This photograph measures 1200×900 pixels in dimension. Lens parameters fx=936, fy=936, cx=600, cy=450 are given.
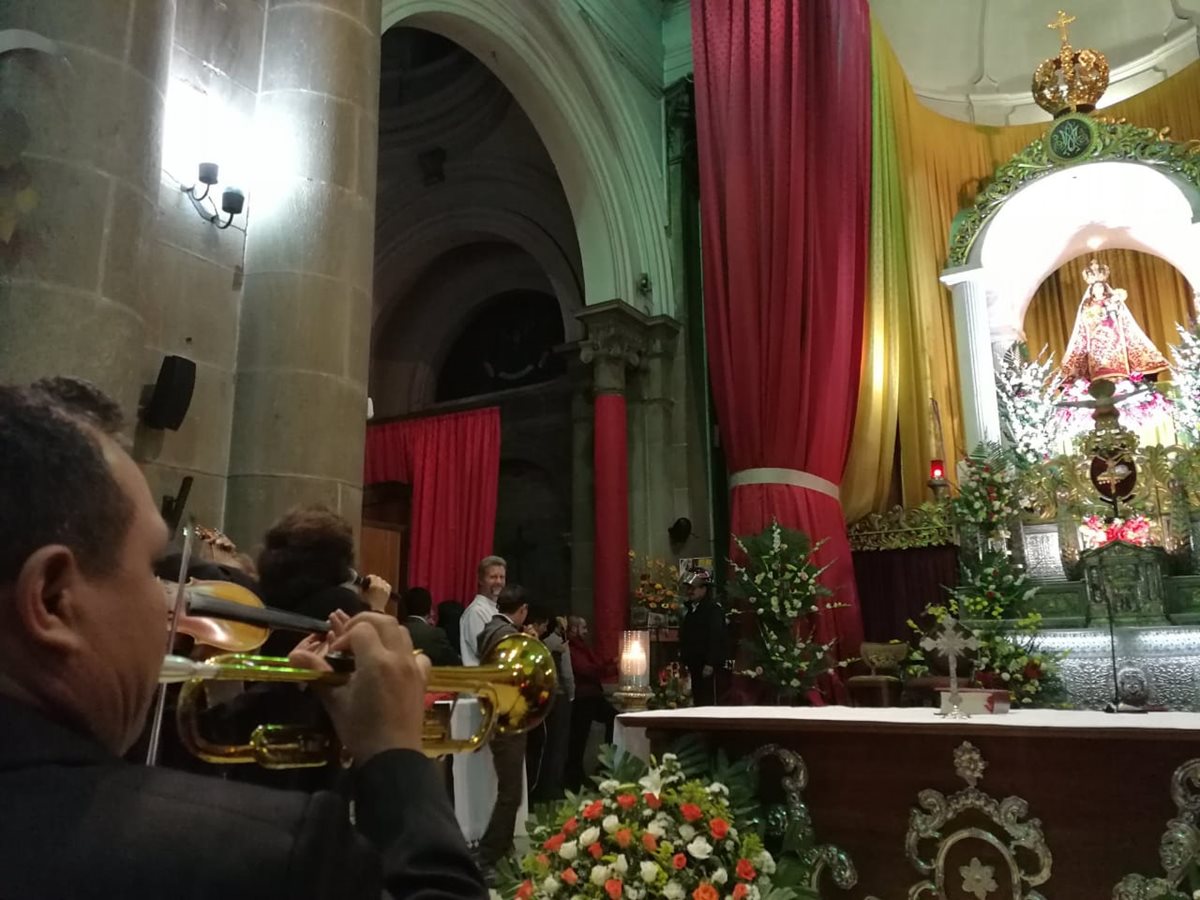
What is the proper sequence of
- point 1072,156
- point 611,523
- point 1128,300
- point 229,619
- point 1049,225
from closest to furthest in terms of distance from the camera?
point 229,619 < point 611,523 < point 1072,156 < point 1049,225 < point 1128,300

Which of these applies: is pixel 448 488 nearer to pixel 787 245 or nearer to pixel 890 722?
pixel 787 245

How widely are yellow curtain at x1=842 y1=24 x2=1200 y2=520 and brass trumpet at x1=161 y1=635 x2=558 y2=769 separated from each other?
7.36m

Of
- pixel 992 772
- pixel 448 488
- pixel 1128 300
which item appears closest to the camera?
pixel 992 772

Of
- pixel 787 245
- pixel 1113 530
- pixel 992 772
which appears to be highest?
pixel 787 245

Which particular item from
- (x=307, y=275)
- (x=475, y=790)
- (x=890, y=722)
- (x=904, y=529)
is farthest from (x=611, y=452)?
(x=890, y=722)

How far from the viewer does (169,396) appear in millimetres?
4125

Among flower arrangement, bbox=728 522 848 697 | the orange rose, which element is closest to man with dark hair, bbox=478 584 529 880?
the orange rose

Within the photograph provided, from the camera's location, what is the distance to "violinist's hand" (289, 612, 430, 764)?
0.90 meters

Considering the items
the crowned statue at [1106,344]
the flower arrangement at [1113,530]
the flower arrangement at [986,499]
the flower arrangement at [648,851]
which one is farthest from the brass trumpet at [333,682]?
the crowned statue at [1106,344]

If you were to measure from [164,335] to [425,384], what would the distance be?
Answer: 27.0ft

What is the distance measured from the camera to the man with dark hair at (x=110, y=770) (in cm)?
61

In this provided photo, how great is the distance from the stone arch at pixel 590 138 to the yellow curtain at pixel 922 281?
2327 mm

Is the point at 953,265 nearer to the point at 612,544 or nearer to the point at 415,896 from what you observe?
the point at 612,544

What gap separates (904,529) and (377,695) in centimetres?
830
